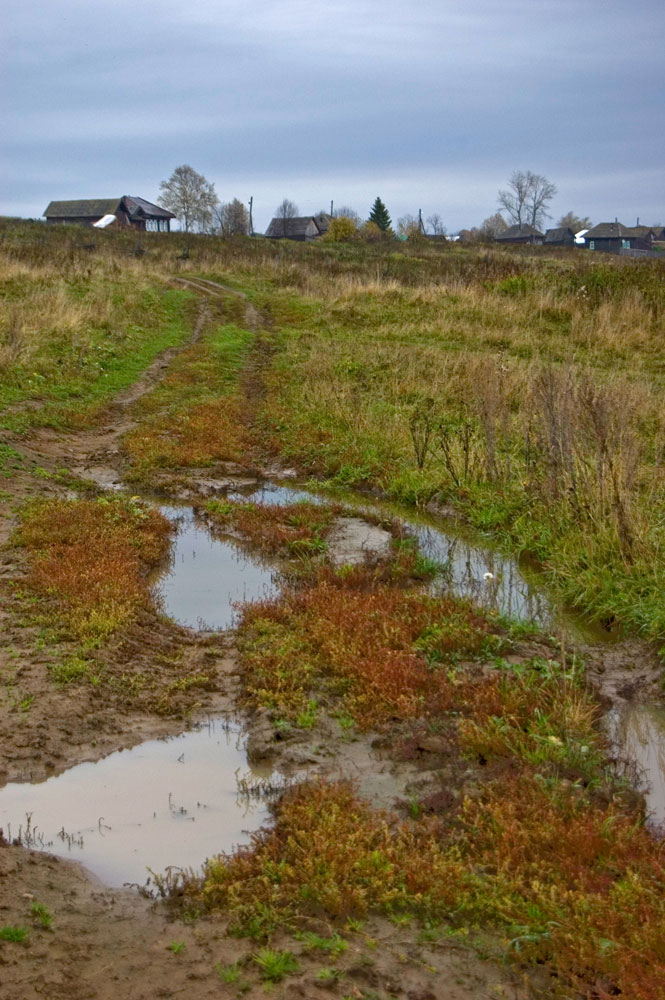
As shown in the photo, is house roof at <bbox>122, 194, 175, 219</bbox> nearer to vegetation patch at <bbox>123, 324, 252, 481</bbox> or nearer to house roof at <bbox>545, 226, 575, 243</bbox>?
house roof at <bbox>545, 226, 575, 243</bbox>

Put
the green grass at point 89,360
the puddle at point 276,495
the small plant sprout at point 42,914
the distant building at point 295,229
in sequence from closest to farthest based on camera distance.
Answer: the small plant sprout at point 42,914, the puddle at point 276,495, the green grass at point 89,360, the distant building at point 295,229

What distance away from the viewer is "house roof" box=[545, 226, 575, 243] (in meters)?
100

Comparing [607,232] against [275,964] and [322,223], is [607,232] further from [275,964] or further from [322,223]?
[275,964]

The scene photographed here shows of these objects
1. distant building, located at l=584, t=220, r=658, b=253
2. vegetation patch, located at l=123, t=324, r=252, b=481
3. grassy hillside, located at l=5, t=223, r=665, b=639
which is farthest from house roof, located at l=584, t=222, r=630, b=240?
vegetation patch, located at l=123, t=324, r=252, b=481

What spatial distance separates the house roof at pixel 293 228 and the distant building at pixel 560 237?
26226 mm

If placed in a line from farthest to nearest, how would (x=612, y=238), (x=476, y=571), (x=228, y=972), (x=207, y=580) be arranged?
(x=612, y=238) < (x=476, y=571) < (x=207, y=580) < (x=228, y=972)

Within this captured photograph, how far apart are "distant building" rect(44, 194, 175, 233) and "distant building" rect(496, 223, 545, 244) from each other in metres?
37.7

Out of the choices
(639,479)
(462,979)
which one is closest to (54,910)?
(462,979)

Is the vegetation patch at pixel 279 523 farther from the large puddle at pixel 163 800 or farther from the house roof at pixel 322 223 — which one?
the house roof at pixel 322 223

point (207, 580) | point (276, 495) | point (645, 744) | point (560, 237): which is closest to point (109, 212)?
point (560, 237)

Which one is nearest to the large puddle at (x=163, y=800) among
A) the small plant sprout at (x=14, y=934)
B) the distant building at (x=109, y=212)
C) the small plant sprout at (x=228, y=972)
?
the small plant sprout at (x=14, y=934)

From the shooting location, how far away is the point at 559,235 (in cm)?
10200

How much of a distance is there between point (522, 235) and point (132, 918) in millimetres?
104475

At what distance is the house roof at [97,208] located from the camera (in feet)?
263
